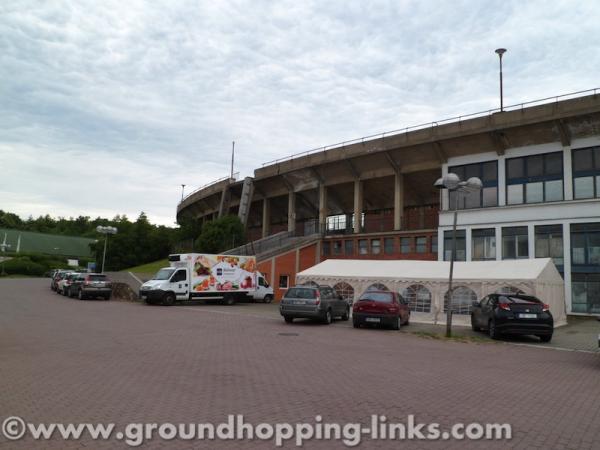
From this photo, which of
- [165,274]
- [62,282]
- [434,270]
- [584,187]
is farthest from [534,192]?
[62,282]

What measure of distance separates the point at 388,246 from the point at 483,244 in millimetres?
7911

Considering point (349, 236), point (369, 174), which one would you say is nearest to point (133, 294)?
point (349, 236)

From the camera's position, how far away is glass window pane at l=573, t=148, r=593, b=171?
2978 centimetres

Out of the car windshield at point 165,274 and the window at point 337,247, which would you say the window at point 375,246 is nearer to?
the window at point 337,247

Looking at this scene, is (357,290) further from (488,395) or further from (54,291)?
(54,291)

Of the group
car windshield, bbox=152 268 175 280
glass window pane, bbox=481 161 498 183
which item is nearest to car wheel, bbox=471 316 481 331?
glass window pane, bbox=481 161 498 183

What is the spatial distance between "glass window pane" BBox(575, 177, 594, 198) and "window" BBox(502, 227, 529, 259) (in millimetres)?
3734

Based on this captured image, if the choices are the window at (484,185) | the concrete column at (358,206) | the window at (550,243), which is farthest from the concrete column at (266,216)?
the window at (550,243)

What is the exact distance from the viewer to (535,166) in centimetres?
3195

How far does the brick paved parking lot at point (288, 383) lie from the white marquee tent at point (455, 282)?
5.77 meters

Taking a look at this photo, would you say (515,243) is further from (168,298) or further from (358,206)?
(168,298)

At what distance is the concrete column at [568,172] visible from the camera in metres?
30.0

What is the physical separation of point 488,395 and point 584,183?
2646 cm

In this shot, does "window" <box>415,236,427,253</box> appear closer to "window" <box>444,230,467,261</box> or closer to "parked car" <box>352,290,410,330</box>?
"window" <box>444,230,467,261</box>
